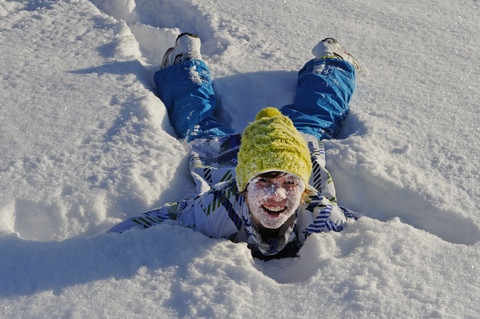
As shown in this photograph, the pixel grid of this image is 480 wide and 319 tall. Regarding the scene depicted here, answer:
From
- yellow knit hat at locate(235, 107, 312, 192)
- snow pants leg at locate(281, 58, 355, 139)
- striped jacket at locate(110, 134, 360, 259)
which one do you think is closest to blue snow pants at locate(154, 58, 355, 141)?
snow pants leg at locate(281, 58, 355, 139)

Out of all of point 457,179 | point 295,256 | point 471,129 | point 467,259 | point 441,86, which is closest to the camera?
point 467,259

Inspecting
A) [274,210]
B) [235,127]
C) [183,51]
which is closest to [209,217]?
[274,210]

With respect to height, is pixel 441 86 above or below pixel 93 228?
above

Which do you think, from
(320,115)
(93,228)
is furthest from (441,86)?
(93,228)

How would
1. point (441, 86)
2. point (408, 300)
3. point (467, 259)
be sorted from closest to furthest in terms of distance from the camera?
point (408, 300) < point (467, 259) < point (441, 86)

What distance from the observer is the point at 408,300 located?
1.51 metres

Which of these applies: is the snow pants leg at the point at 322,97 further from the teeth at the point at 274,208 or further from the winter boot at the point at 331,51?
the teeth at the point at 274,208

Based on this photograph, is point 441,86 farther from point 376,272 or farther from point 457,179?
point 376,272

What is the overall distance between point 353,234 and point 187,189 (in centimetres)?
70

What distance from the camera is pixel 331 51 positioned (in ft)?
9.14

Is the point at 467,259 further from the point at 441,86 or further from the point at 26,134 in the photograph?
the point at 26,134

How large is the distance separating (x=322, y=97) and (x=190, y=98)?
1.99 feet

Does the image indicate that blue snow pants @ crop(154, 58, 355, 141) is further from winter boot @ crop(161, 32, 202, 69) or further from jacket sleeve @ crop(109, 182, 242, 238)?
jacket sleeve @ crop(109, 182, 242, 238)

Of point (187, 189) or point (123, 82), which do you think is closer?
point (187, 189)
